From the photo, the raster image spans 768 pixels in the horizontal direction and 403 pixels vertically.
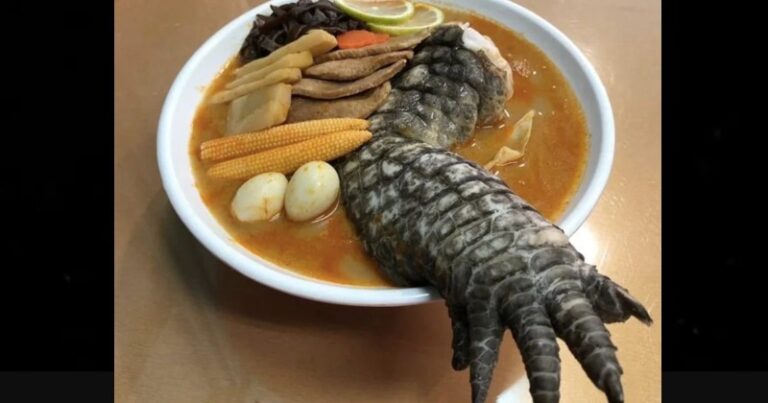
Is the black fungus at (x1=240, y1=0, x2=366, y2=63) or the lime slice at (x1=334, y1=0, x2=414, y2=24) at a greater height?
the lime slice at (x1=334, y1=0, x2=414, y2=24)

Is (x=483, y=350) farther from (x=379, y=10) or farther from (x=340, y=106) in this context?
(x=379, y=10)

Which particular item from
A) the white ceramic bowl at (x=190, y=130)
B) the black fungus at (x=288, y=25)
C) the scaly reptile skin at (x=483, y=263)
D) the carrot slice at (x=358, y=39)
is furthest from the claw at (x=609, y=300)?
the black fungus at (x=288, y=25)

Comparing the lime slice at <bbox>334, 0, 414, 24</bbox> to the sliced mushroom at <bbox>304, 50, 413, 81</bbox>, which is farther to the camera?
the lime slice at <bbox>334, 0, 414, 24</bbox>

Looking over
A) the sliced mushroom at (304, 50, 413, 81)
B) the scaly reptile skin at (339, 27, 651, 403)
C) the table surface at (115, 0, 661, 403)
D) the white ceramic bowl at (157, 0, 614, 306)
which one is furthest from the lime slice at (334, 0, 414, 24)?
the table surface at (115, 0, 661, 403)

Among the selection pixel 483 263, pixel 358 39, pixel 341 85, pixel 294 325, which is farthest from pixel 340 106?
pixel 483 263

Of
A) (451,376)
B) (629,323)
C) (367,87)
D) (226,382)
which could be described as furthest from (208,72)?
(629,323)

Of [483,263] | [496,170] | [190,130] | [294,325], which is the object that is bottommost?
[294,325]

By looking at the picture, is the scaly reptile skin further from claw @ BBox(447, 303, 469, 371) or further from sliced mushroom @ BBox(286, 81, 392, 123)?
sliced mushroom @ BBox(286, 81, 392, 123)
